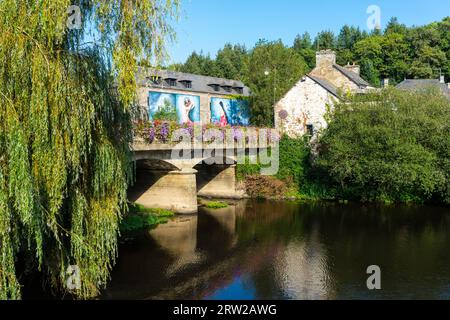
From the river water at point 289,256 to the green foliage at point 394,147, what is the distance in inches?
93.5

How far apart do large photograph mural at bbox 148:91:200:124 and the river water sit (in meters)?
12.7

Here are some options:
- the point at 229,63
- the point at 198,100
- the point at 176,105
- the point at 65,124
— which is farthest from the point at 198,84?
the point at 229,63

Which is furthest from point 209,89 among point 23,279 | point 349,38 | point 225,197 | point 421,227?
point 349,38

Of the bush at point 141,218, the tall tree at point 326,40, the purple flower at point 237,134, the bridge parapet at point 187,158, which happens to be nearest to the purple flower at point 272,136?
the bridge parapet at point 187,158

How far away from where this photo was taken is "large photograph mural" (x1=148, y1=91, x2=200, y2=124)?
38250 millimetres

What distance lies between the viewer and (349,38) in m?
103

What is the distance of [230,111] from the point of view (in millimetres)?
47000

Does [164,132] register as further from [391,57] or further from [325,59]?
[391,57]

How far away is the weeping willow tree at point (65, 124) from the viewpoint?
10.2 meters

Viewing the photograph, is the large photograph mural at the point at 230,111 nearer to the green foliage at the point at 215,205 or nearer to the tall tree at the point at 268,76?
the tall tree at the point at 268,76

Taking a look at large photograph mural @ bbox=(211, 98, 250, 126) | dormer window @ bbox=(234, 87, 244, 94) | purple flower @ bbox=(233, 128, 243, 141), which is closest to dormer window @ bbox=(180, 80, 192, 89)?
large photograph mural @ bbox=(211, 98, 250, 126)

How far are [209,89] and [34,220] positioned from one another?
36.6 metres

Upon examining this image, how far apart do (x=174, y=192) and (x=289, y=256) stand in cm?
1014
